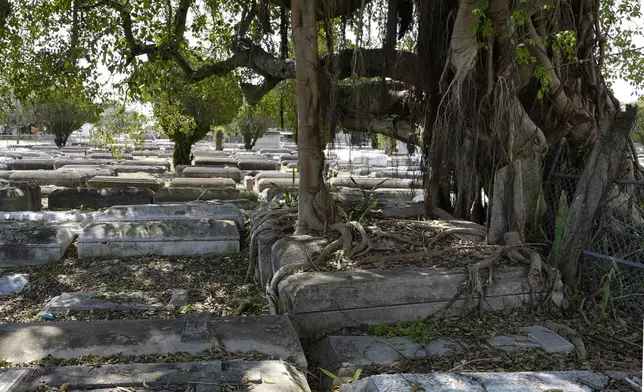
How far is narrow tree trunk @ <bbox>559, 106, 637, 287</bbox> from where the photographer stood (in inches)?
210

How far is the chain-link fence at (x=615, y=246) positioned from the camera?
500 cm

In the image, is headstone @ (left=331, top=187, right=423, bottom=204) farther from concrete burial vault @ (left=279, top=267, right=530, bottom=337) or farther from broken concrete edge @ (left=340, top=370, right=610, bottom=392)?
broken concrete edge @ (left=340, top=370, right=610, bottom=392)

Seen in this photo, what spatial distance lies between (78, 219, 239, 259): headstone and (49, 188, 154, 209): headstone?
423 cm

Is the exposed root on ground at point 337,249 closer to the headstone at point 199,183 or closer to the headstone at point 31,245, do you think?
the headstone at point 31,245

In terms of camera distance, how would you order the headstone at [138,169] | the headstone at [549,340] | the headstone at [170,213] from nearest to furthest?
the headstone at [549,340] < the headstone at [170,213] < the headstone at [138,169]

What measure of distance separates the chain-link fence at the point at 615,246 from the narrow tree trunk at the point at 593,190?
79 millimetres

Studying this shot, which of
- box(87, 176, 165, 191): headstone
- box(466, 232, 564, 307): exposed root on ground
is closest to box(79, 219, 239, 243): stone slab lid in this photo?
box(466, 232, 564, 307): exposed root on ground

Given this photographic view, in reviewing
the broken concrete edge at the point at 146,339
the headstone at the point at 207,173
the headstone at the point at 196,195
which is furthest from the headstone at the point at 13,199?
the broken concrete edge at the point at 146,339

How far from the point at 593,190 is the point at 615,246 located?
1.88 feet

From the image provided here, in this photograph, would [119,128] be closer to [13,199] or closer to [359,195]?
[13,199]

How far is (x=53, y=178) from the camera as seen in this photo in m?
15.6

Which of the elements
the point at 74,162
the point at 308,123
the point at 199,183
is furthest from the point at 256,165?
the point at 308,123

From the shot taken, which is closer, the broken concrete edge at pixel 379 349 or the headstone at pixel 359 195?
the broken concrete edge at pixel 379 349

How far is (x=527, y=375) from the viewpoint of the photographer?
324 centimetres
